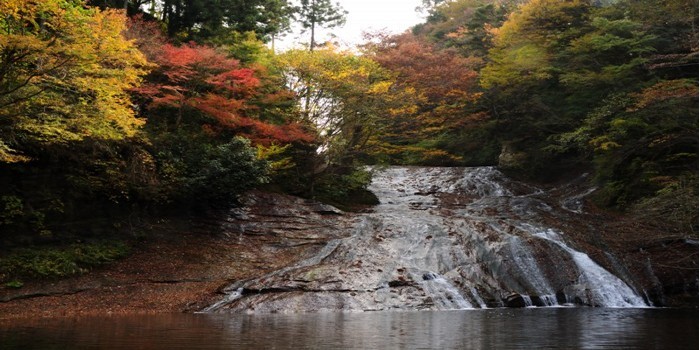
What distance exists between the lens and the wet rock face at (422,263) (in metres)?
13.5

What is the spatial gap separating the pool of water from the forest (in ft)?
11.4

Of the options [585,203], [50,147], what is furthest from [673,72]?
[50,147]

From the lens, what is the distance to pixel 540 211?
21.6 meters

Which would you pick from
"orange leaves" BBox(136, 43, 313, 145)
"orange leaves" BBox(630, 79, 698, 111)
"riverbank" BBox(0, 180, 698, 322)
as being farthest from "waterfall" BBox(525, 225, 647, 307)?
"orange leaves" BBox(136, 43, 313, 145)

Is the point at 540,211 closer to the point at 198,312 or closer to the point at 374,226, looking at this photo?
the point at 374,226

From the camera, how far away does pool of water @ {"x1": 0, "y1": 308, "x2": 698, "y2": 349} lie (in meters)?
7.48

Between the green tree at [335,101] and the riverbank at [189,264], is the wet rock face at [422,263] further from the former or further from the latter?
the green tree at [335,101]

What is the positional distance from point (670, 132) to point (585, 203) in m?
6.44

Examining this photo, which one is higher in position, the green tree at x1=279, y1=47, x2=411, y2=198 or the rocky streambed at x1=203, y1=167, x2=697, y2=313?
the green tree at x1=279, y1=47, x2=411, y2=198

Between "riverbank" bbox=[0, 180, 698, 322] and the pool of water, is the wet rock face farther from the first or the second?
the pool of water

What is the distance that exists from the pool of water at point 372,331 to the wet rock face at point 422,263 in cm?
137

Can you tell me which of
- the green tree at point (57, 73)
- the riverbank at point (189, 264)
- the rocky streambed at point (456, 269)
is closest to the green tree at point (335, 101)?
the riverbank at point (189, 264)

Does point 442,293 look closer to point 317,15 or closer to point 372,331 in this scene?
point 372,331

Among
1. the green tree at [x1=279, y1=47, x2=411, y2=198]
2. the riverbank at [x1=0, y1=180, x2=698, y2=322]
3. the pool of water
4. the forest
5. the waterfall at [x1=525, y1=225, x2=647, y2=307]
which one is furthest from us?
the green tree at [x1=279, y1=47, x2=411, y2=198]
